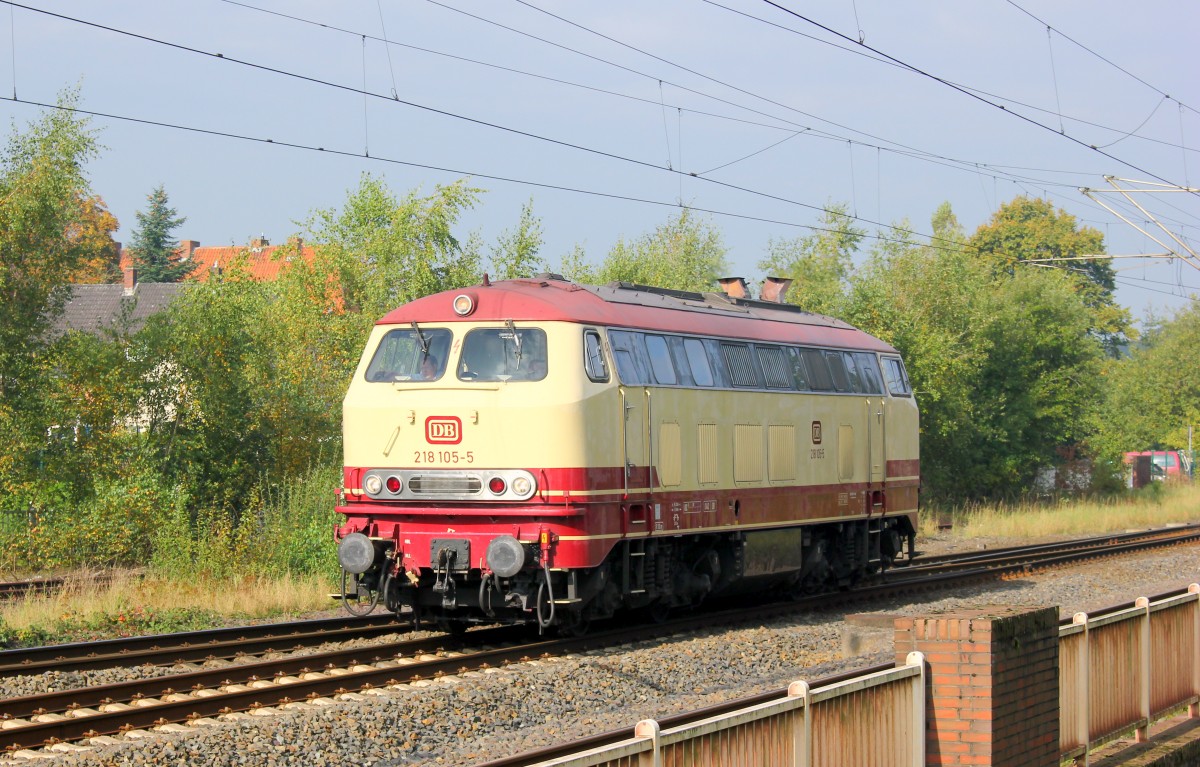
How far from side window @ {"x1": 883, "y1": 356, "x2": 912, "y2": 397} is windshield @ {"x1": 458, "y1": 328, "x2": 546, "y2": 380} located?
7.55 m

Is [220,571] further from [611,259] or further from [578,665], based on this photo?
[611,259]

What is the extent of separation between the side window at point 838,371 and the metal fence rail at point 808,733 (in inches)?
428

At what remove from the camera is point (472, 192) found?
31.1 metres

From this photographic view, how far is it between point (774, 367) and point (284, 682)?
25.3ft

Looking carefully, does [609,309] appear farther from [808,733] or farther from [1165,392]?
[1165,392]

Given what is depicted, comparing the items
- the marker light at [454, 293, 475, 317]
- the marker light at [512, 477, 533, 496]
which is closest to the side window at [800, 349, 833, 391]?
the marker light at [454, 293, 475, 317]

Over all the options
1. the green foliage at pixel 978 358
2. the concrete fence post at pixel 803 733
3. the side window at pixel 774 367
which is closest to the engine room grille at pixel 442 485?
the side window at pixel 774 367

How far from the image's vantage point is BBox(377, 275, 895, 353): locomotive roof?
1364cm

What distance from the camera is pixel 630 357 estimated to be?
1399cm

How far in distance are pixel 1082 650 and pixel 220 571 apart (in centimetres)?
1239

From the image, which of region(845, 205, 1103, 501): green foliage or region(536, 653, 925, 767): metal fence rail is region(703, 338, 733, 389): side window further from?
region(845, 205, 1103, 501): green foliage

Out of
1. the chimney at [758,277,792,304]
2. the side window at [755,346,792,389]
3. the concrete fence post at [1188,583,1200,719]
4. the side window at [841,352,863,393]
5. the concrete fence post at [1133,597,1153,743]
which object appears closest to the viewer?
the concrete fence post at [1133,597,1153,743]

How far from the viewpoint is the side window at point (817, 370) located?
56.9 ft

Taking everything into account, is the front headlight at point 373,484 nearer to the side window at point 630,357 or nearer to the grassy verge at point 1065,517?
the side window at point 630,357
